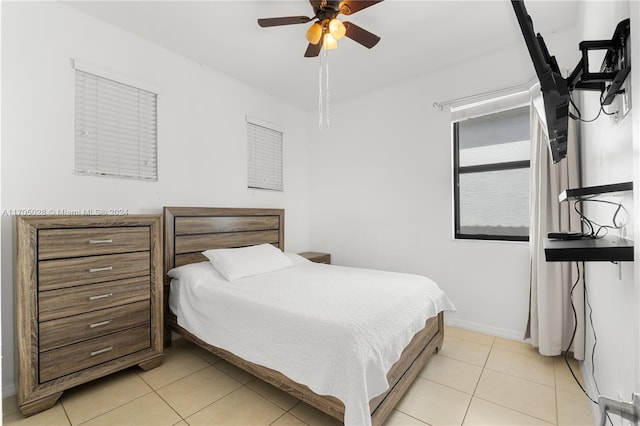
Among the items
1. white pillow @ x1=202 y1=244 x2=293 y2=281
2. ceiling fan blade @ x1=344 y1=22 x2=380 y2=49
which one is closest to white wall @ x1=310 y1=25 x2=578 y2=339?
white pillow @ x1=202 y1=244 x2=293 y2=281

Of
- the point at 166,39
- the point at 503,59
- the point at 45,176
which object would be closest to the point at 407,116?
the point at 503,59

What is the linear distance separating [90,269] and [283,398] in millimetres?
1532

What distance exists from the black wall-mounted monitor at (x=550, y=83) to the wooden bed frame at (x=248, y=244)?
4.76 feet

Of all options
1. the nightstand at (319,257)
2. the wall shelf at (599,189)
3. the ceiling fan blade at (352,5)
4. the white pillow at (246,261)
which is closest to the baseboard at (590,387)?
the wall shelf at (599,189)

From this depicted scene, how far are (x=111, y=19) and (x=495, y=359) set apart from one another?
162 inches

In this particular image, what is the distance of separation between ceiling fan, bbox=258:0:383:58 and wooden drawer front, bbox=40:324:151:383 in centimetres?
238

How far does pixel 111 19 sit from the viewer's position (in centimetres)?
245

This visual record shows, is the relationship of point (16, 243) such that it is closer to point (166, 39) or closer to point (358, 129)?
point (166, 39)

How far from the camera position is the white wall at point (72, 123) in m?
2.06

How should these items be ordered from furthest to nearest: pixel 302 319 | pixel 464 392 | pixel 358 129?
pixel 358 129
pixel 464 392
pixel 302 319

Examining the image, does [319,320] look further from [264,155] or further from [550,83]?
[264,155]

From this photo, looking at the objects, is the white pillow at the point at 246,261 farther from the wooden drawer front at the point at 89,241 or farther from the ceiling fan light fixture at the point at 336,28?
the ceiling fan light fixture at the point at 336,28

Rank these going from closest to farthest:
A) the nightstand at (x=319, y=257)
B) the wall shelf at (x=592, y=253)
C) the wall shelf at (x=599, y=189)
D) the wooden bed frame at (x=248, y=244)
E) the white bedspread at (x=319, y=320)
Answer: the wall shelf at (x=592, y=253)
the wall shelf at (x=599, y=189)
the white bedspread at (x=319, y=320)
the wooden bed frame at (x=248, y=244)
the nightstand at (x=319, y=257)

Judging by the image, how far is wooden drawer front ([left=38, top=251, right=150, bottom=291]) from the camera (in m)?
1.88
